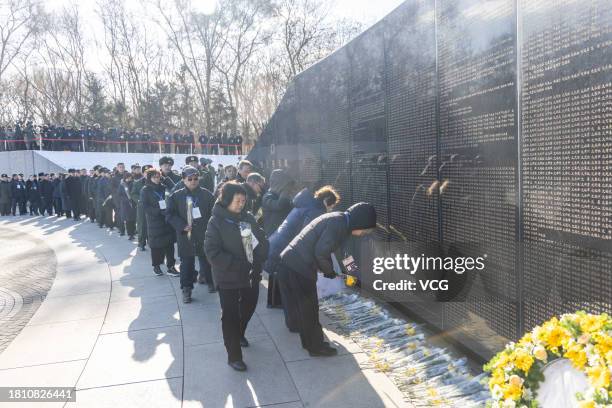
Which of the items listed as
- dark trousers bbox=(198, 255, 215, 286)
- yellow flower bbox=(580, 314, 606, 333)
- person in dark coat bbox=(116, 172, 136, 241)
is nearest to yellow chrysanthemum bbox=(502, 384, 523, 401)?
→ yellow flower bbox=(580, 314, 606, 333)

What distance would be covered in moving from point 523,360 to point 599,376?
0.38 metres

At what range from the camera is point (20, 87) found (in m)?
41.3

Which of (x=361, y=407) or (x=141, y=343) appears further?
(x=141, y=343)

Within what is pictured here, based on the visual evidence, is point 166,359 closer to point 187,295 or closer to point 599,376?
point 187,295

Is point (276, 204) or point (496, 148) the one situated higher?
point (496, 148)

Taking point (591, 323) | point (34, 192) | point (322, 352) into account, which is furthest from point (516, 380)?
point (34, 192)

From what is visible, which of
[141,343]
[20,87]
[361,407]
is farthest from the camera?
[20,87]

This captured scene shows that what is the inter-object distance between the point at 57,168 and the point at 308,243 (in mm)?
23555

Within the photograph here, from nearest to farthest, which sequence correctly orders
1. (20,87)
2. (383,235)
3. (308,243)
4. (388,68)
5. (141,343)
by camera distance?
(308,243) < (141,343) < (388,68) < (383,235) < (20,87)

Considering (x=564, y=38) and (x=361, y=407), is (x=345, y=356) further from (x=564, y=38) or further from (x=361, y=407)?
(x=564, y=38)

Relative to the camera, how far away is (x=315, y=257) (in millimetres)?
4660

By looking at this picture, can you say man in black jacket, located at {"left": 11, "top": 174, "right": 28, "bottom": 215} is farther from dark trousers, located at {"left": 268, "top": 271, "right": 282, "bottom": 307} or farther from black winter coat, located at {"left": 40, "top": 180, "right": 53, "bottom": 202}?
dark trousers, located at {"left": 268, "top": 271, "right": 282, "bottom": 307}

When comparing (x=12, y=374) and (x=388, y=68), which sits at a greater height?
(x=388, y=68)

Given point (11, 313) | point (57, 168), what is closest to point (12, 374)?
point (11, 313)
